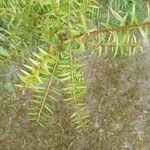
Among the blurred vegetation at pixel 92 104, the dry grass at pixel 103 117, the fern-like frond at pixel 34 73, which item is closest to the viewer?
the fern-like frond at pixel 34 73

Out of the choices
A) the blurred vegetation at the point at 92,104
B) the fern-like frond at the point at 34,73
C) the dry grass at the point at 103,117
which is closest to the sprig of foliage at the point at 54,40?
the fern-like frond at the point at 34,73

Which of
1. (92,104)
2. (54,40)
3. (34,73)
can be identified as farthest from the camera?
(92,104)

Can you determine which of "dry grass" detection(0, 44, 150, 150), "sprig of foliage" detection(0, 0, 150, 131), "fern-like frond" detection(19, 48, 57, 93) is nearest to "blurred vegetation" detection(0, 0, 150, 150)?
"dry grass" detection(0, 44, 150, 150)

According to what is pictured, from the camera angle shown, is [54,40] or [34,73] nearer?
[34,73]

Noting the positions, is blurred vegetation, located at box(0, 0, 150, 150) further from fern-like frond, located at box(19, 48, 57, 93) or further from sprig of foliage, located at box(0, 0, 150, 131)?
fern-like frond, located at box(19, 48, 57, 93)

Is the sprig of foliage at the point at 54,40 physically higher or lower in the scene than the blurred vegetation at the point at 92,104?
higher

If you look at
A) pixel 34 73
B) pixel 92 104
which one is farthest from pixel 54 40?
pixel 92 104

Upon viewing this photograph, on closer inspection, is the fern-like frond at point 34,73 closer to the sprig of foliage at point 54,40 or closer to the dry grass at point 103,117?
the sprig of foliage at point 54,40

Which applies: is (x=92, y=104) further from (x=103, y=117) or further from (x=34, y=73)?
(x=34, y=73)

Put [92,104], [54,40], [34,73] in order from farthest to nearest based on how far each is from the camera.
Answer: [92,104], [54,40], [34,73]

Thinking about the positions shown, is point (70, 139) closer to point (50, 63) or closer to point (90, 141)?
point (90, 141)

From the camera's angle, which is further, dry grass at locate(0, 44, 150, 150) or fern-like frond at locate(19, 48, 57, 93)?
dry grass at locate(0, 44, 150, 150)
